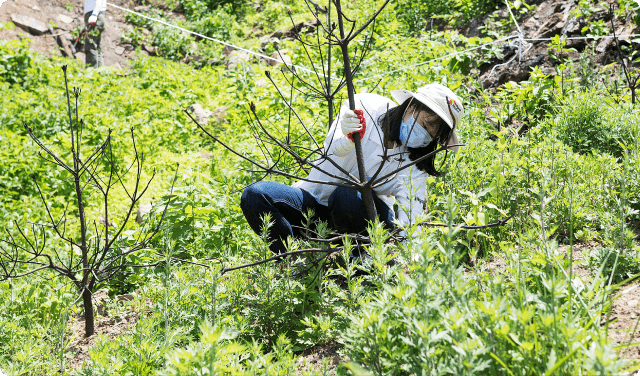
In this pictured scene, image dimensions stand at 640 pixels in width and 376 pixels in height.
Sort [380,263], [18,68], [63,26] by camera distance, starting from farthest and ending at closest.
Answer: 1. [63,26]
2. [18,68]
3. [380,263]

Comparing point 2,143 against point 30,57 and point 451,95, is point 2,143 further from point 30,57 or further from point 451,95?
point 451,95

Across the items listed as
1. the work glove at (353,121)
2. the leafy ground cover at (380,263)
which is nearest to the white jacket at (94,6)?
the leafy ground cover at (380,263)

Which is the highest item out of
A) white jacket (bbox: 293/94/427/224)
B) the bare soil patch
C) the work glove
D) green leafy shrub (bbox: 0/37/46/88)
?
the bare soil patch

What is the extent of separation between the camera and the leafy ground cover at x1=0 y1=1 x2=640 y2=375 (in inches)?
55.1

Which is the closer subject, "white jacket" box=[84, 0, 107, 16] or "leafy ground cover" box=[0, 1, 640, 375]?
"leafy ground cover" box=[0, 1, 640, 375]

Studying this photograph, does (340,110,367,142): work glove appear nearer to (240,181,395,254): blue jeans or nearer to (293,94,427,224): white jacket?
(293,94,427,224): white jacket

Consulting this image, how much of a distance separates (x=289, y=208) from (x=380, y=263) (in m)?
1.40

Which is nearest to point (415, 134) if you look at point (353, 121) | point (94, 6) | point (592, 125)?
point (353, 121)

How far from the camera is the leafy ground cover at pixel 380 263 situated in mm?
1399

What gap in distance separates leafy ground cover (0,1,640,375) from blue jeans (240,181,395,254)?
17cm

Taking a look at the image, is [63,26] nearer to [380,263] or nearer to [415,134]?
[415,134]

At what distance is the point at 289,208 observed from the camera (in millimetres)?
3062

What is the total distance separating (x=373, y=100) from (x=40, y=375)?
245 cm

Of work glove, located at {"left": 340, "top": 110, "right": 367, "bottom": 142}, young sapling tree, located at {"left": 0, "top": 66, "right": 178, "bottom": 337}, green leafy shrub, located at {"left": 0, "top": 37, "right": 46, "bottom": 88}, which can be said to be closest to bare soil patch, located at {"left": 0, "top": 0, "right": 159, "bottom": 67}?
green leafy shrub, located at {"left": 0, "top": 37, "right": 46, "bottom": 88}
